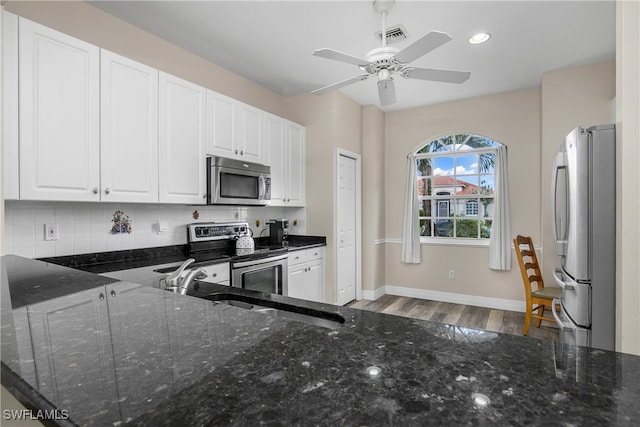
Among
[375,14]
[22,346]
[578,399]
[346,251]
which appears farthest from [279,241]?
[578,399]

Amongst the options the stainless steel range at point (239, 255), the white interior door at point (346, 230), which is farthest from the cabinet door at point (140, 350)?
the white interior door at point (346, 230)

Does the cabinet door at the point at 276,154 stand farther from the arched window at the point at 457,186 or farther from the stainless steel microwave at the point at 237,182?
the arched window at the point at 457,186

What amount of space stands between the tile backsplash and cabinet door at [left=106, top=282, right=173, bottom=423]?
1544mm

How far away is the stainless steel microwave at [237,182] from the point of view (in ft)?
9.57

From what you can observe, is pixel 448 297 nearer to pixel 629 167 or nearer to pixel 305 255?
pixel 305 255

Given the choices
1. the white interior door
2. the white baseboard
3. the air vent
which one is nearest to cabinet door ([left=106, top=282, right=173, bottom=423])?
the air vent

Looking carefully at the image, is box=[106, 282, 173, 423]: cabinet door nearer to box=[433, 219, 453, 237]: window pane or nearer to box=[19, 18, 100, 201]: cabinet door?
box=[19, 18, 100, 201]: cabinet door

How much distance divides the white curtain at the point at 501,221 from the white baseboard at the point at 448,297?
44 cm

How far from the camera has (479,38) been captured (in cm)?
285

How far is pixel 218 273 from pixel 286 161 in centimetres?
174

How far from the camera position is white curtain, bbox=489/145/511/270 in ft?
13.4

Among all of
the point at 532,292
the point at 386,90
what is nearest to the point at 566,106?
the point at 532,292

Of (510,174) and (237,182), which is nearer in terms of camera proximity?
(237,182)

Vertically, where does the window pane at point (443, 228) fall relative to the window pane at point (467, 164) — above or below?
below
